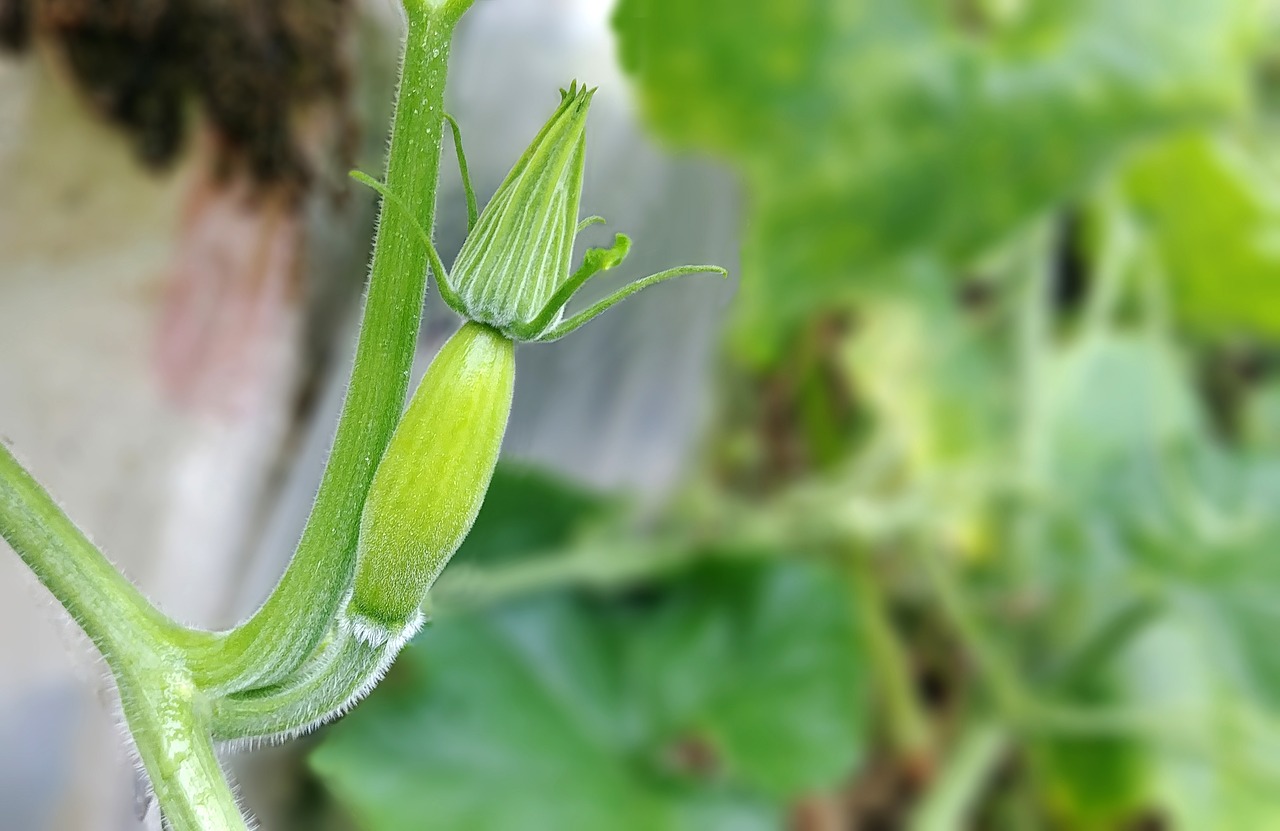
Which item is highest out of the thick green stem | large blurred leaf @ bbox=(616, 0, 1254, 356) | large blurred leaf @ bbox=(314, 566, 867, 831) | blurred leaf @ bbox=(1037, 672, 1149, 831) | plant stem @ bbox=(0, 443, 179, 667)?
large blurred leaf @ bbox=(616, 0, 1254, 356)

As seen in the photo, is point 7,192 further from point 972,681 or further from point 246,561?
point 972,681

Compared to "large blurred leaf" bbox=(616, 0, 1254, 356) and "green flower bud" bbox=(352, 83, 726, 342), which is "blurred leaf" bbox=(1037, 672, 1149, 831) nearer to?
"large blurred leaf" bbox=(616, 0, 1254, 356)

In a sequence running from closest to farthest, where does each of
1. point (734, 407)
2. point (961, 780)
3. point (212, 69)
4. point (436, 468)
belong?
point (436, 468)
point (212, 69)
point (961, 780)
point (734, 407)

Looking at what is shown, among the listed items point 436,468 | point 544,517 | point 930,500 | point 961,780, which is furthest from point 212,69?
point 961,780

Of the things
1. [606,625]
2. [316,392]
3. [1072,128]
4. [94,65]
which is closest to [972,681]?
[606,625]

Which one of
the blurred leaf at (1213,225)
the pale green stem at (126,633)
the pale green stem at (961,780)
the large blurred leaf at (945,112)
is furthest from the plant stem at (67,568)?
the blurred leaf at (1213,225)

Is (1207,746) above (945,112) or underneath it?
underneath

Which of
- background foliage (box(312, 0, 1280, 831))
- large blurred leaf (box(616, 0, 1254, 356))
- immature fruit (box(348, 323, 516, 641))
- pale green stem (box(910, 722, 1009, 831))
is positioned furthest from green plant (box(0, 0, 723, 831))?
pale green stem (box(910, 722, 1009, 831))

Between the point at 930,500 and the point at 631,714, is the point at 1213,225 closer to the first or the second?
the point at 930,500
